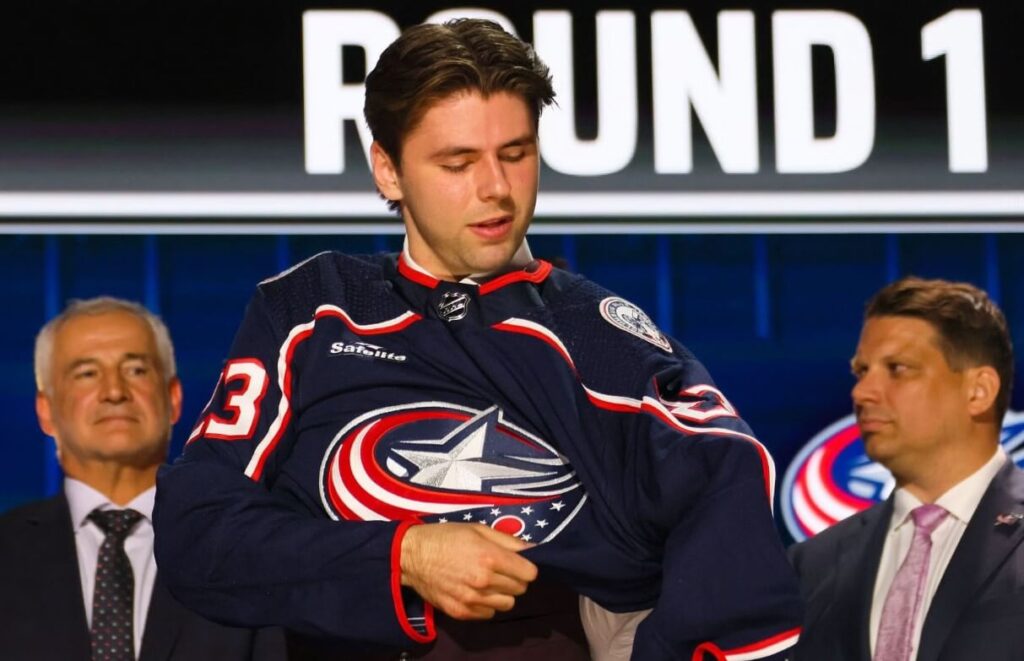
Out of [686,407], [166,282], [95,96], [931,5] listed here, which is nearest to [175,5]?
[95,96]

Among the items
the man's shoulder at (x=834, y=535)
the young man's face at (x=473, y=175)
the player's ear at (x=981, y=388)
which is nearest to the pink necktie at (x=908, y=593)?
the man's shoulder at (x=834, y=535)

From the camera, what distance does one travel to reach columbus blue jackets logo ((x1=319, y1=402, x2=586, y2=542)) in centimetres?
163

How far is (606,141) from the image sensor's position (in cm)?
364

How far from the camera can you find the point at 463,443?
164 centimetres

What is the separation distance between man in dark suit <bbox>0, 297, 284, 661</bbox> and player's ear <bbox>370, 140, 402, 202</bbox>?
49.4 inches

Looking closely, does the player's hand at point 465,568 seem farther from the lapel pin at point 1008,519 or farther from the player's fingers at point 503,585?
the lapel pin at point 1008,519

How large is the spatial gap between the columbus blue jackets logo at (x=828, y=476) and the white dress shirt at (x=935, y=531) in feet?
1.18

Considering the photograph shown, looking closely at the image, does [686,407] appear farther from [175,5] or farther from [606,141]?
[175,5]

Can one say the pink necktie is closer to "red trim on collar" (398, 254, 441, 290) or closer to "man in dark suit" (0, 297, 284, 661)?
"man in dark suit" (0, 297, 284, 661)

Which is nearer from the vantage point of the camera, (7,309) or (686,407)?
(686,407)

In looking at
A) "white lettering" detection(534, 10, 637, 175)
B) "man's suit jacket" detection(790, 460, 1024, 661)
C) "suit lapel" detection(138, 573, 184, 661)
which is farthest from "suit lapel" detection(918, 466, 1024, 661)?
"suit lapel" detection(138, 573, 184, 661)

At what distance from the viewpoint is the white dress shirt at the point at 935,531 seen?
121 inches

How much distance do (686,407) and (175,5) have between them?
2.46 m

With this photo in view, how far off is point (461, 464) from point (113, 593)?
154cm
